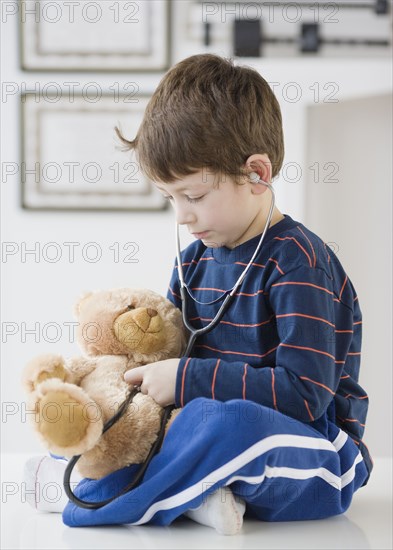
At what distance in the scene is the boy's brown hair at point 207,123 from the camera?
1174 millimetres

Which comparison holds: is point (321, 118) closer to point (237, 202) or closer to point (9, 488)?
point (237, 202)

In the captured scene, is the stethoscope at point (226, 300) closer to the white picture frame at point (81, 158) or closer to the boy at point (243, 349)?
the boy at point (243, 349)

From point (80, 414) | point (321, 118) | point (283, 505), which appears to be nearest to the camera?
point (80, 414)

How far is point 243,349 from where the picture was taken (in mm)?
1221

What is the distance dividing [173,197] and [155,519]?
457 millimetres

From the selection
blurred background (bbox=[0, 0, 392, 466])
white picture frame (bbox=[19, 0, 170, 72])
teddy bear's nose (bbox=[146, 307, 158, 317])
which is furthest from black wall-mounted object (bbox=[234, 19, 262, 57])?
teddy bear's nose (bbox=[146, 307, 158, 317])

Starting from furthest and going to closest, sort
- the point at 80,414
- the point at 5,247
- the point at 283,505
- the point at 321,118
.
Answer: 1. the point at 5,247
2. the point at 321,118
3. the point at 283,505
4. the point at 80,414

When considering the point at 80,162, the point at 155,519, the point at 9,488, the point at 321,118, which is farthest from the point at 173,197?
the point at 80,162

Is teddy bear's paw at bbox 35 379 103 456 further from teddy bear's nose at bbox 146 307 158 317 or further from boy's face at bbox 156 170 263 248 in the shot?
boy's face at bbox 156 170 263 248

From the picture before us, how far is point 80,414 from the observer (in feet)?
3.42

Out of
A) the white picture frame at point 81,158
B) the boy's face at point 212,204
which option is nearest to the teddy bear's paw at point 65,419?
the boy's face at point 212,204

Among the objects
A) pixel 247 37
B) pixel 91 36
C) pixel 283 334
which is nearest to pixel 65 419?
pixel 283 334

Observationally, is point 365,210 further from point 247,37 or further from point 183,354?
point 183,354

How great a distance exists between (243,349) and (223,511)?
0.81 ft
